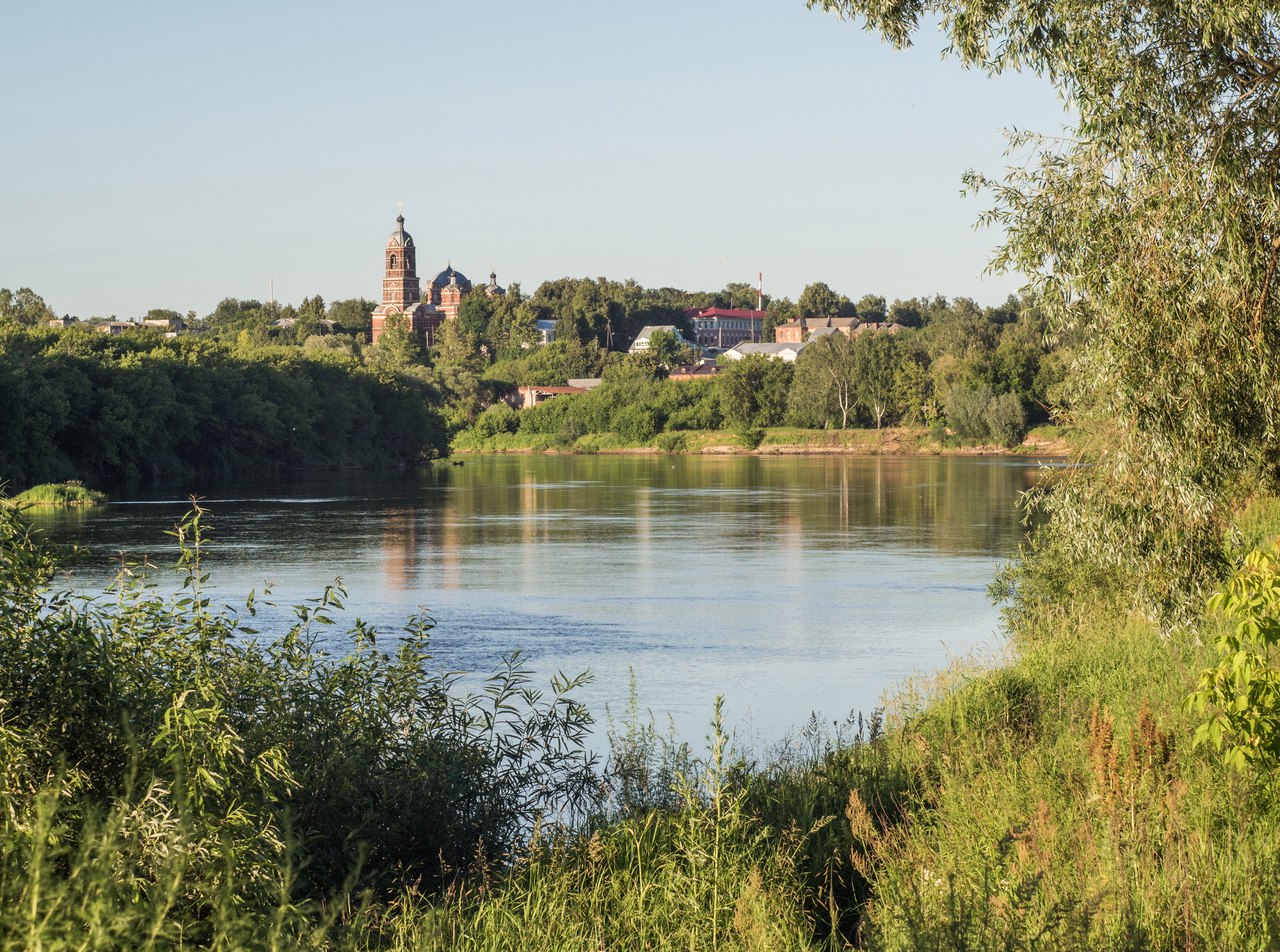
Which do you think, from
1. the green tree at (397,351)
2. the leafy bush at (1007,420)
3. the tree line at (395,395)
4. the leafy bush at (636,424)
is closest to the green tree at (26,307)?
the tree line at (395,395)

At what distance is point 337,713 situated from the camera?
8719 millimetres

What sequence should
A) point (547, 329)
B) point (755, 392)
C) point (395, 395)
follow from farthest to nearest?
point (547, 329) < point (755, 392) < point (395, 395)

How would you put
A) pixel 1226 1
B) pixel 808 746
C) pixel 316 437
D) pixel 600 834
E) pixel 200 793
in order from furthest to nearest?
pixel 316 437 < pixel 808 746 < pixel 1226 1 < pixel 600 834 < pixel 200 793

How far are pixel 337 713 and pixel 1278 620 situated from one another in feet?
17.8

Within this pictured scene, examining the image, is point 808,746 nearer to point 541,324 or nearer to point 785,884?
point 785,884

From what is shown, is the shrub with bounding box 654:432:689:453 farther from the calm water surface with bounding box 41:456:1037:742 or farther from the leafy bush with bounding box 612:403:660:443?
the calm water surface with bounding box 41:456:1037:742

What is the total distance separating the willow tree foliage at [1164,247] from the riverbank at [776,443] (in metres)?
76.1

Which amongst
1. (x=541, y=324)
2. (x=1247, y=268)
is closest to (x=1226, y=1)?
(x=1247, y=268)

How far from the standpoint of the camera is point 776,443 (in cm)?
11000

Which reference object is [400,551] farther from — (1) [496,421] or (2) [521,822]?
(1) [496,421]

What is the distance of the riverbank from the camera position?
94.7m

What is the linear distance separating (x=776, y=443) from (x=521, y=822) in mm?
100975

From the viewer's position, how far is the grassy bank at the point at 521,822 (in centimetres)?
553

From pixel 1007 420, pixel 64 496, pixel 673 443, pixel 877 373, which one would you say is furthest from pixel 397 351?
pixel 64 496
